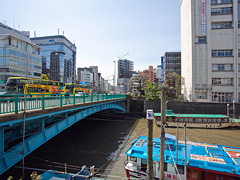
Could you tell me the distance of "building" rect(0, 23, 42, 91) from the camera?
150 ft

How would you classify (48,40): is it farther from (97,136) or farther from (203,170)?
(203,170)

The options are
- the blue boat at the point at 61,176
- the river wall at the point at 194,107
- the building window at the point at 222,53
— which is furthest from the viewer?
the building window at the point at 222,53

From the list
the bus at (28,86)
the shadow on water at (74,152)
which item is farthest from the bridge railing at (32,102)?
the bus at (28,86)

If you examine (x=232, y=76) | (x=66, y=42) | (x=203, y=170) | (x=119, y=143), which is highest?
(x=66, y=42)

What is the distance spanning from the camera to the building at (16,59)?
45781 mm

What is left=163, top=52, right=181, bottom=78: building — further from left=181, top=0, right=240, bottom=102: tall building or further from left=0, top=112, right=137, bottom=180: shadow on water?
left=0, top=112, right=137, bottom=180: shadow on water

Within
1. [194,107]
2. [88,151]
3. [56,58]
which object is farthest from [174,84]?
[56,58]

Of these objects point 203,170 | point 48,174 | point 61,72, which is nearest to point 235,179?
point 203,170

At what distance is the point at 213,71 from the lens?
4212 centimetres

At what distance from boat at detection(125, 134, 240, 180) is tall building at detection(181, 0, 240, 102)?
34261mm

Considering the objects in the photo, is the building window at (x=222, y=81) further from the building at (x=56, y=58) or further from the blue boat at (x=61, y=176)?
the building at (x=56, y=58)

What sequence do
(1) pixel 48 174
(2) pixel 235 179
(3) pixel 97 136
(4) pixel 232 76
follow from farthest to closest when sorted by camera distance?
(4) pixel 232 76 → (3) pixel 97 136 → (1) pixel 48 174 → (2) pixel 235 179

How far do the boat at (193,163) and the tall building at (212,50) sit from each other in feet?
112

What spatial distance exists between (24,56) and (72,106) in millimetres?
49939
